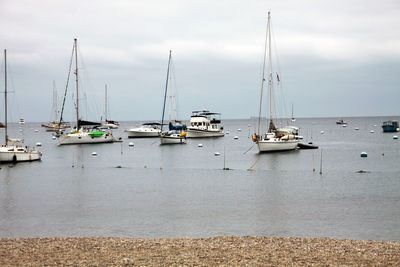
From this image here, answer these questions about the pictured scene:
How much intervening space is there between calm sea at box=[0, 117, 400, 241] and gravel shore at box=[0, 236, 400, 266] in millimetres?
2971

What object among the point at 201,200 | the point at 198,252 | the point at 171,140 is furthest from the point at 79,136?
the point at 198,252

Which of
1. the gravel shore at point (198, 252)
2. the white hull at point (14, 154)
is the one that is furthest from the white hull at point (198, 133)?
the gravel shore at point (198, 252)

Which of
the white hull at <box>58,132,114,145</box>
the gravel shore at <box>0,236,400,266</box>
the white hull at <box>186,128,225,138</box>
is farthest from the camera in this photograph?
the white hull at <box>186,128,225,138</box>

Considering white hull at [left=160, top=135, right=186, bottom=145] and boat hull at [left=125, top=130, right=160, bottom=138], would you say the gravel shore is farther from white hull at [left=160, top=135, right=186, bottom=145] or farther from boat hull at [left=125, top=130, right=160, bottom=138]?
boat hull at [left=125, top=130, right=160, bottom=138]

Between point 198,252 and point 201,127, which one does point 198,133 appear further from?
point 198,252

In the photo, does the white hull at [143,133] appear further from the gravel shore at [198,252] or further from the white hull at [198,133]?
the gravel shore at [198,252]

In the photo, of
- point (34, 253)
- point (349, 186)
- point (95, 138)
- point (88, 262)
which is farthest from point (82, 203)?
point (95, 138)

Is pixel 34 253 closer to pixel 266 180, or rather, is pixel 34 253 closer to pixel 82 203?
Answer: pixel 82 203

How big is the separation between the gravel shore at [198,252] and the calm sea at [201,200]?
2971 mm

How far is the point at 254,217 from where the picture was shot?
25000 millimetres

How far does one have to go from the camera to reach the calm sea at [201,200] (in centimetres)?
2238

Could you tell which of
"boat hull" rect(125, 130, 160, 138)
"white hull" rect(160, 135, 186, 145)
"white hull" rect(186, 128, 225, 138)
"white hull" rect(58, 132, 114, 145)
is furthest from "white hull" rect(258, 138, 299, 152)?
"boat hull" rect(125, 130, 160, 138)

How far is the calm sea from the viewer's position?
881 inches

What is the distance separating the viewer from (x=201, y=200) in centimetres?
3072
